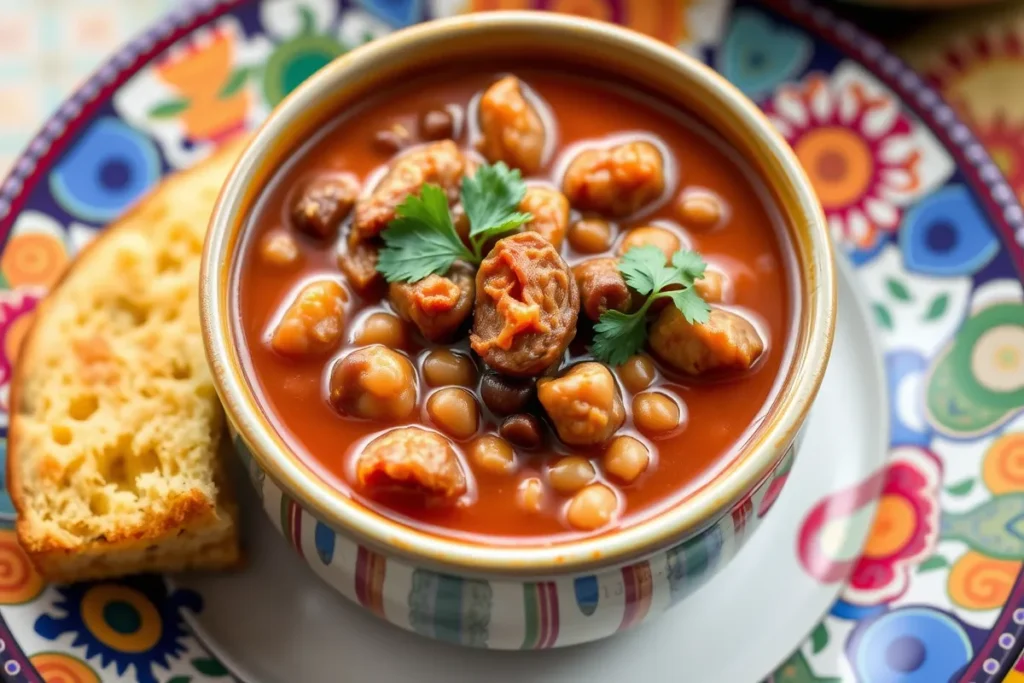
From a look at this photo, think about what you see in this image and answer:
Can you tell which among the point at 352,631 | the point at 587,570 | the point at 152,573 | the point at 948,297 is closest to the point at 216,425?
the point at 152,573

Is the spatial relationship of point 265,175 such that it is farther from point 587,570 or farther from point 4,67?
point 4,67

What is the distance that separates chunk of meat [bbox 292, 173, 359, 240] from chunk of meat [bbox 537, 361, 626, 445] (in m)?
0.60

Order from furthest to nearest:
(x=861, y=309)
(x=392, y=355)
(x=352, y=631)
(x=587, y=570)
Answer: (x=861, y=309) → (x=352, y=631) → (x=392, y=355) → (x=587, y=570)

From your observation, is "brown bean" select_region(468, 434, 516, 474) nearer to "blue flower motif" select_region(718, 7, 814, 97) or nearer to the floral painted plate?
the floral painted plate

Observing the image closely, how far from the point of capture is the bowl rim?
2.16 metres

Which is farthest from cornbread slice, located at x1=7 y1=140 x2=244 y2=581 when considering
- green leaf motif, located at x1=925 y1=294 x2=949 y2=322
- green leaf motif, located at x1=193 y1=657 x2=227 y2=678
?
green leaf motif, located at x1=925 y1=294 x2=949 y2=322

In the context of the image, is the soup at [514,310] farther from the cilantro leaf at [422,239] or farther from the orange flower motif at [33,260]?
the orange flower motif at [33,260]

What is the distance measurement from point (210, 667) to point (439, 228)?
1.04 meters

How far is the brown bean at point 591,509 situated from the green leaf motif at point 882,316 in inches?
41.7

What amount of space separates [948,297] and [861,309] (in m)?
0.21

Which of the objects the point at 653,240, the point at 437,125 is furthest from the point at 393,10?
the point at 653,240

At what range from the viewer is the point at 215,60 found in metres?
3.25

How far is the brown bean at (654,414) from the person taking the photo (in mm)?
2371

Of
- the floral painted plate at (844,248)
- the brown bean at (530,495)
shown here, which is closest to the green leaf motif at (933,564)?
the floral painted plate at (844,248)
